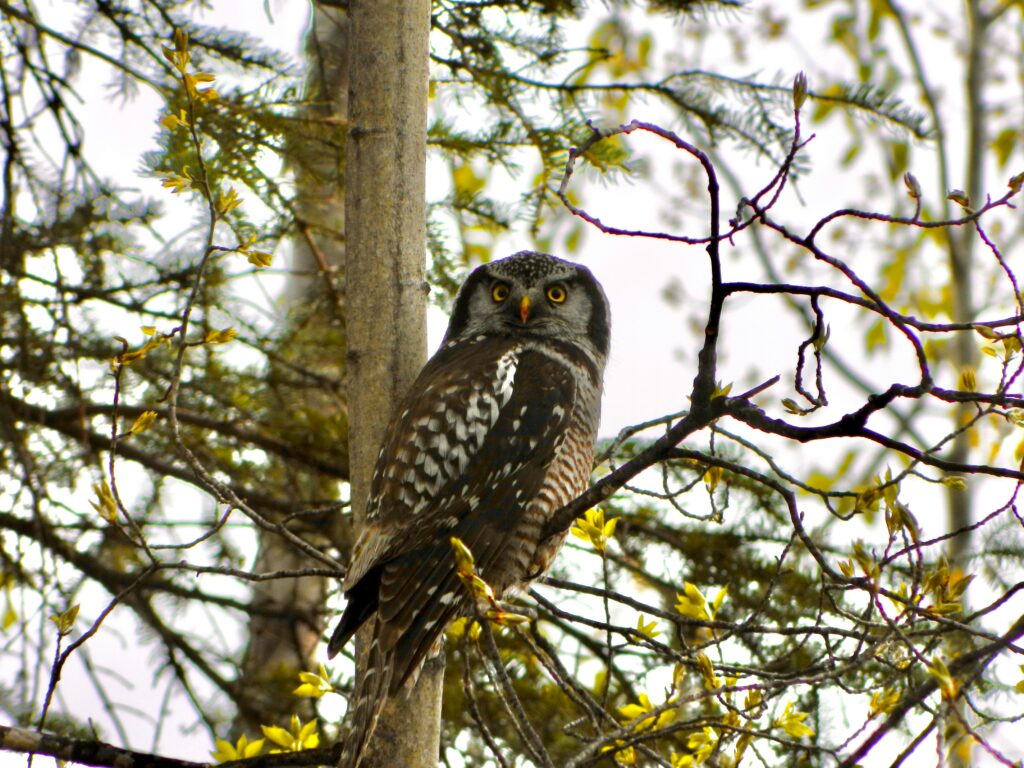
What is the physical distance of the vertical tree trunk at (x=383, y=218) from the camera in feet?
9.25

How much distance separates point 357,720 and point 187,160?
1.35 meters

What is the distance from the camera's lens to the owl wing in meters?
2.69

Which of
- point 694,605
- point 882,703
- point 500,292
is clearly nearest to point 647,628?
point 694,605

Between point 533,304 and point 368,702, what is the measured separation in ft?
5.24

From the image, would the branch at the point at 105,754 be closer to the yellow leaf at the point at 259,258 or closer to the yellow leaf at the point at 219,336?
the yellow leaf at the point at 219,336

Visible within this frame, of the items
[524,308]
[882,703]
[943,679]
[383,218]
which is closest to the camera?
[943,679]

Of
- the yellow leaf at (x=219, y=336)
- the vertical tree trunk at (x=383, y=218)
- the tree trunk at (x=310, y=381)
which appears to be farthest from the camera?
the tree trunk at (x=310, y=381)

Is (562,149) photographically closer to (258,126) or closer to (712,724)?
(258,126)

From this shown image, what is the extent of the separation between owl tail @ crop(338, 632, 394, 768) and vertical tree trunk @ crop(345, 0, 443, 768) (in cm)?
37

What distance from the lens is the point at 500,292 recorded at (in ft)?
12.2

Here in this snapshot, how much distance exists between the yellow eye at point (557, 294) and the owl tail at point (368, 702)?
1494 millimetres

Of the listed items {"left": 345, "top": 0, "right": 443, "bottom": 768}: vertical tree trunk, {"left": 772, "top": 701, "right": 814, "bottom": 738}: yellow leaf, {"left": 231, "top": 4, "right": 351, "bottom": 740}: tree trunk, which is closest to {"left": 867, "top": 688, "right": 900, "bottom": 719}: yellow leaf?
{"left": 772, "top": 701, "right": 814, "bottom": 738}: yellow leaf

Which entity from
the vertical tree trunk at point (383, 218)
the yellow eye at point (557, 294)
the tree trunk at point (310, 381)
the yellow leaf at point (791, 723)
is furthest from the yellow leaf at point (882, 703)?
the tree trunk at point (310, 381)

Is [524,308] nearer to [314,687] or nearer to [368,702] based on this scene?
[314,687]
